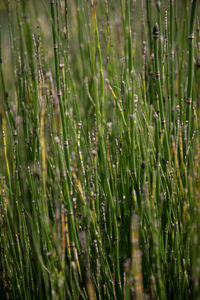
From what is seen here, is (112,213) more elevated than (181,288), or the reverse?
(112,213)

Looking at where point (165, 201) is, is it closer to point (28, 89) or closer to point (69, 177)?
point (69, 177)

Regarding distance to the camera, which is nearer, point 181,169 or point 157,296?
point 157,296

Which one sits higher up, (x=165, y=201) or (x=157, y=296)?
(x=165, y=201)

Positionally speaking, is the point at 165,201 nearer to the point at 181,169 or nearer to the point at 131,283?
the point at 181,169

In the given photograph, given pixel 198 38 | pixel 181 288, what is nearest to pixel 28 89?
pixel 198 38

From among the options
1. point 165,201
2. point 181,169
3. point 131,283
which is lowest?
point 131,283

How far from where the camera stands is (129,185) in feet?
3.78

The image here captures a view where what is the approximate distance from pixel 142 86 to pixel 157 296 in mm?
826

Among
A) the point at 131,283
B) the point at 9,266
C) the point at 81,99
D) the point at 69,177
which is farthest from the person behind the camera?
the point at 81,99

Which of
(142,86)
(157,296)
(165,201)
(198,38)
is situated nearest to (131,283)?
(157,296)

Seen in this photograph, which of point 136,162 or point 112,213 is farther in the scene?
point 136,162

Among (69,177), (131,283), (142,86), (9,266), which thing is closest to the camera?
(131,283)

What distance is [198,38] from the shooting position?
4.40ft

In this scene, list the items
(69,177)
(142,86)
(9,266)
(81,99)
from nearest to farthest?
(69,177), (9,266), (142,86), (81,99)
